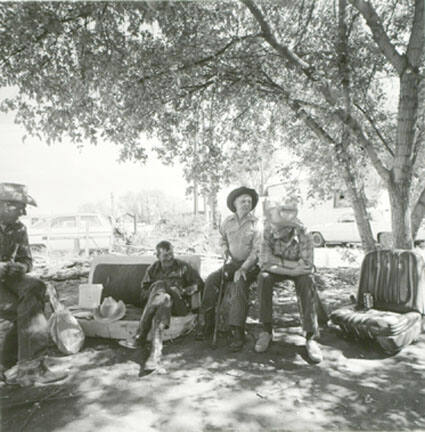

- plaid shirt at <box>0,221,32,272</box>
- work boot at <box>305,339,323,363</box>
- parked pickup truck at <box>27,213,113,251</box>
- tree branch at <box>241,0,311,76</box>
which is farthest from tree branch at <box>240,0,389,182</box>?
parked pickup truck at <box>27,213,113,251</box>

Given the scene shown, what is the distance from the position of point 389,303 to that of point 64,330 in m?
→ 3.46

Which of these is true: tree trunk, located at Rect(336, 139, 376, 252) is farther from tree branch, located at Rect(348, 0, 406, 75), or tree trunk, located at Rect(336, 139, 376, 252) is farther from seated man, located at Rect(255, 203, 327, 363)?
seated man, located at Rect(255, 203, 327, 363)

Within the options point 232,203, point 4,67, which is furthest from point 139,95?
point 232,203

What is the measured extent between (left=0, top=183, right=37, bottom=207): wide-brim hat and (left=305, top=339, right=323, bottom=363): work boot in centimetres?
293

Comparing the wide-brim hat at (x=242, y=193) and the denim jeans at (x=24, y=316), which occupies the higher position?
the wide-brim hat at (x=242, y=193)

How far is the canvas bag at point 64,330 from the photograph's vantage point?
400cm

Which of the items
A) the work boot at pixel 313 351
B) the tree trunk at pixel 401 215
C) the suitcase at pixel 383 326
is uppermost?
the tree trunk at pixel 401 215

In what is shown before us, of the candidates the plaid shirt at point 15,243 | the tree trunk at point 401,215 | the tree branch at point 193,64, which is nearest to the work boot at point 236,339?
the plaid shirt at point 15,243

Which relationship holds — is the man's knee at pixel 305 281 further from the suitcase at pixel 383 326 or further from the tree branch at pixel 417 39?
the tree branch at pixel 417 39

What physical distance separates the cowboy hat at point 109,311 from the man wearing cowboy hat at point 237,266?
2.91ft

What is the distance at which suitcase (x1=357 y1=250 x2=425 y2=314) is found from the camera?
4266 mm

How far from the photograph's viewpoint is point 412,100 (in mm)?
4918

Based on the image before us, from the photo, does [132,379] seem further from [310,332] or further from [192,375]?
[310,332]

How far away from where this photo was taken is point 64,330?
4.04 meters
